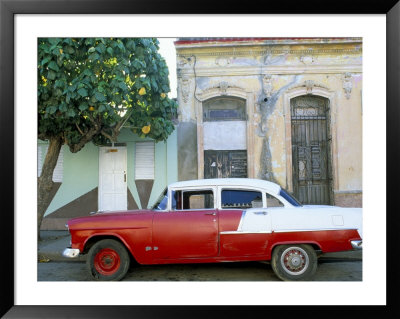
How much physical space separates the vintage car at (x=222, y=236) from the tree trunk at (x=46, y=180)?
2.68 m

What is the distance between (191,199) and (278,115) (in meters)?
4.74

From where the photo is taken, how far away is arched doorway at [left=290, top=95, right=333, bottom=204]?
835 centimetres

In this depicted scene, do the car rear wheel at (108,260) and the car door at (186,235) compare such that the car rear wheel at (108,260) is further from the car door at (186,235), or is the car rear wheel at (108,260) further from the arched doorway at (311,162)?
the arched doorway at (311,162)

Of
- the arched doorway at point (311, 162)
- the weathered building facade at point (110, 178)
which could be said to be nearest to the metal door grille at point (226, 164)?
the weathered building facade at point (110, 178)

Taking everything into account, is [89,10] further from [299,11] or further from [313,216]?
[313,216]

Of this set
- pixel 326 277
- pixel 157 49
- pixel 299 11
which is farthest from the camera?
pixel 157 49

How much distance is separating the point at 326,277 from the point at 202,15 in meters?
4.19

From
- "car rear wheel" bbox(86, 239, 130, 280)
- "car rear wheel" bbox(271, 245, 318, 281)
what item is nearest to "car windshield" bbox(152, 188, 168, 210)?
"car rear wheel" bbox(86, 239, 130, 280)

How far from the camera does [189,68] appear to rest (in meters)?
8.48

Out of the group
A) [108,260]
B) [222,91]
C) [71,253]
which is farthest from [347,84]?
[71,253]

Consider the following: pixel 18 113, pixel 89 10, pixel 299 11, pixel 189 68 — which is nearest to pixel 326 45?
pixel 189 68

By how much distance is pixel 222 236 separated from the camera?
435 cm

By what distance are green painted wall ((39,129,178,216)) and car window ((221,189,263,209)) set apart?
403 centimetres

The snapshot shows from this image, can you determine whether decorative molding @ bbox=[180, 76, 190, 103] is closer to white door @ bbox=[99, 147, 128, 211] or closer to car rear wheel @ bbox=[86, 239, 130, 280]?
white door @ bbox=[99, 147, 128, 211]
